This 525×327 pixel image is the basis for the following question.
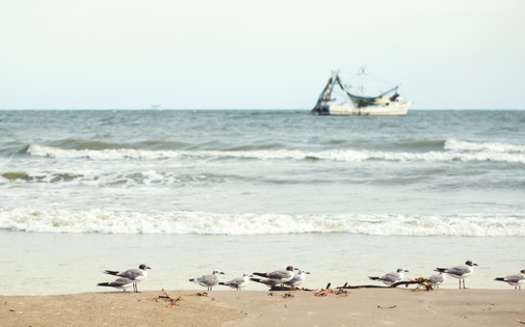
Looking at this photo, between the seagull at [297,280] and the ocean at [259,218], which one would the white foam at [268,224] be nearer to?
the ocean at [259,218]

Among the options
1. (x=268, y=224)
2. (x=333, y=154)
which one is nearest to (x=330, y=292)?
(x=268, y=224)

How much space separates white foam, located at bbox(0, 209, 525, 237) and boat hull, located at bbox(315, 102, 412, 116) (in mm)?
55361

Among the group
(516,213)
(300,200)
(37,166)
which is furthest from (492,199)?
(37,166)

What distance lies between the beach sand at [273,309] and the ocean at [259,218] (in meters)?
0.82

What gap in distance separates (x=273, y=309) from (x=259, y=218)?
527 centimetres

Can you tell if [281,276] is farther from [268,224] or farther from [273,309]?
[268,224]

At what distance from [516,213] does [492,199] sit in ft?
5.91

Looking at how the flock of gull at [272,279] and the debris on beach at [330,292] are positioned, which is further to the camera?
the flock of gull at [272,279]

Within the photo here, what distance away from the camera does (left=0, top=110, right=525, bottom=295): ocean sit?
283 inches

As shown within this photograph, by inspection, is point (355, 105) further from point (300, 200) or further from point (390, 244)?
point (390, 244)

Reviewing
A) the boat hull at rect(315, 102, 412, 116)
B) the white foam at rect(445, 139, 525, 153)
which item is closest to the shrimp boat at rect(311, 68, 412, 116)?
the boat hull at rect(315, 102, 412, 116)

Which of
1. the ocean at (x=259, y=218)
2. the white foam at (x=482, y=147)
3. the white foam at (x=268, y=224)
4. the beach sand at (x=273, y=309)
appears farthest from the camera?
the white foam at (x=482, y=147)

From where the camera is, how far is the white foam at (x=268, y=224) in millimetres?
9383

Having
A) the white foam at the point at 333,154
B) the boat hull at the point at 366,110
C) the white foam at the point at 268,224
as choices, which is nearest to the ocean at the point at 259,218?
the white foam at the point at 268,224
